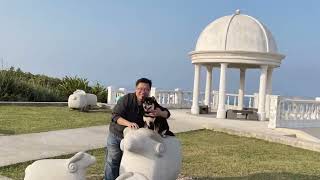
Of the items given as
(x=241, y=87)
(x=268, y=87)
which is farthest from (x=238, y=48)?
(x=241, y=87)

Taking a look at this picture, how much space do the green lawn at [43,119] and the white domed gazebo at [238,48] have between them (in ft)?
14.2

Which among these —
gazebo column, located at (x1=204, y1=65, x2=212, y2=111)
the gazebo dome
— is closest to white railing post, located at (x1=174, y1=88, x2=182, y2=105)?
gazebo column, located at (x1=204, y1=65, x2=212, y2=111)

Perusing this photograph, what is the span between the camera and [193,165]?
29.8 ft

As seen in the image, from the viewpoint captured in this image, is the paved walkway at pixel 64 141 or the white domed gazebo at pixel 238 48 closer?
the paved walkway at pixel 64 141

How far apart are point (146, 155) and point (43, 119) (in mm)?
10467

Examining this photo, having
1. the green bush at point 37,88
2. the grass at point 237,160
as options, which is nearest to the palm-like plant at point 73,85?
the green bush at point 37,88

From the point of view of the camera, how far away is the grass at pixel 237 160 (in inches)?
333

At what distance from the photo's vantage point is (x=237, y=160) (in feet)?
32.6

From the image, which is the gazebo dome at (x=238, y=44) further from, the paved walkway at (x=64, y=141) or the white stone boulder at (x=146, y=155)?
the white stone boulder at (x=146, y=155)

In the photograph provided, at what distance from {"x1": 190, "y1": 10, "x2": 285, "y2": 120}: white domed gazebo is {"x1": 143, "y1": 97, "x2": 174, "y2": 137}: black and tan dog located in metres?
12.5

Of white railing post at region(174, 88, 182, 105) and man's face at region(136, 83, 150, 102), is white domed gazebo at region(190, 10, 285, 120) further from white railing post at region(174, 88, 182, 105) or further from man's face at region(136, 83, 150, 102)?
man's face at region(136, 83, 150, 102)

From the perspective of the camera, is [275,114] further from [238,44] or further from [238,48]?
[238,44]

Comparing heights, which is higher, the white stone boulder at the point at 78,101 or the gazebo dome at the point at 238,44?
the gazebo dome at the point at 238,44

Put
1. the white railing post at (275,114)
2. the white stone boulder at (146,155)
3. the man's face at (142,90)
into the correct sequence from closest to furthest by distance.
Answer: the white stone boulder at (146,155) → the man's face at (142,90) → the white railing post at (275,114)
